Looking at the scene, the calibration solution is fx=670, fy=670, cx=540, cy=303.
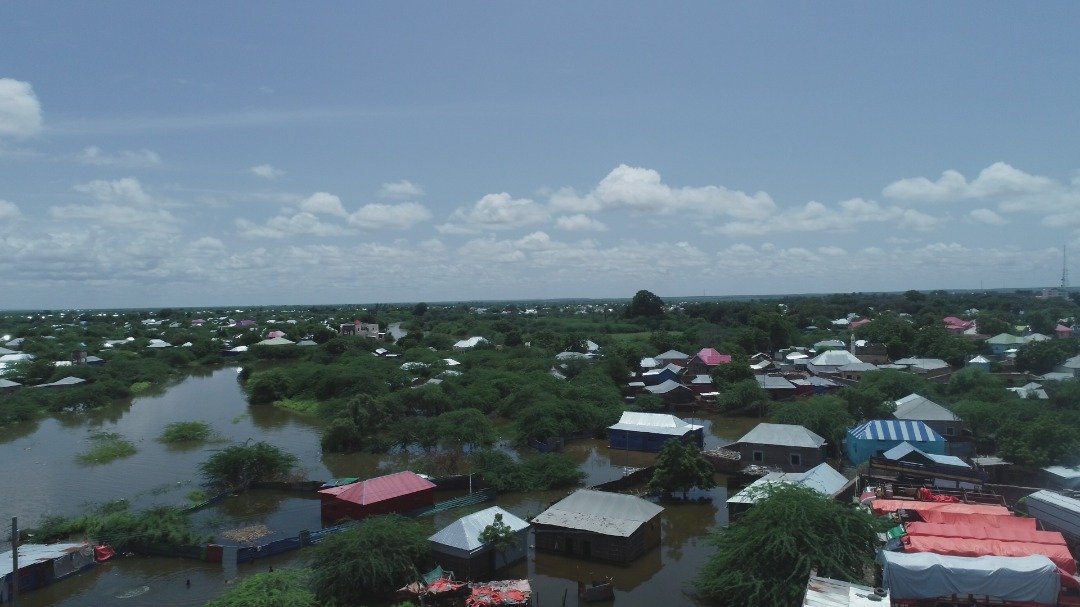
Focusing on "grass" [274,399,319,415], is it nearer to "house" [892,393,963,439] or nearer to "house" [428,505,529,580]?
"house" [428,505,529,580]

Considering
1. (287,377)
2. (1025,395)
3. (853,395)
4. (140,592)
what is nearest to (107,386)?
(287,377)

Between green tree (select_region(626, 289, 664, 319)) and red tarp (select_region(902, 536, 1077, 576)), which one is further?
green tree (select_region(626, 289, 664, 319))

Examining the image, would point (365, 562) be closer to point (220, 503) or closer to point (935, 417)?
point (220, 503)

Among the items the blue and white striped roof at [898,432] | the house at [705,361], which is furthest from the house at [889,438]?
the house at [705,361]

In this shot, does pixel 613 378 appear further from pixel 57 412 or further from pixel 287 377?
pixel 57 412

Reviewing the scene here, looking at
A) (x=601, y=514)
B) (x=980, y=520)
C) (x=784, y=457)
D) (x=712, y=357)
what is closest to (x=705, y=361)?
(x=712, y=357)

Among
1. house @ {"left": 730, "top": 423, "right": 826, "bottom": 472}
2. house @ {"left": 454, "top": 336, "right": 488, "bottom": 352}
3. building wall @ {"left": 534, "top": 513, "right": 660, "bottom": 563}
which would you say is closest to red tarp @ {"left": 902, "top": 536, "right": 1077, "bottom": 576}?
building wall @ {"left": 534, "top": 513, "right": 660, "bottom": 563}

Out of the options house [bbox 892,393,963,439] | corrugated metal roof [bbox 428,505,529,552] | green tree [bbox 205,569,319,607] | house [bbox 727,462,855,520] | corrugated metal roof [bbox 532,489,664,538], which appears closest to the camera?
green tree [bbox 205,569,319,607]

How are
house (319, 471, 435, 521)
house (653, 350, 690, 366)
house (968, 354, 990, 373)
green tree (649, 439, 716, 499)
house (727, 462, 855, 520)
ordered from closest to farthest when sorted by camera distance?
1. house (727, 462, 855, 520)
2. house (319, 471, 435, 521)
3. green tree (649, 439, 716, 499)
4. house (968, 354, 990, 373)
5. house (653, 350, 690, 366)
